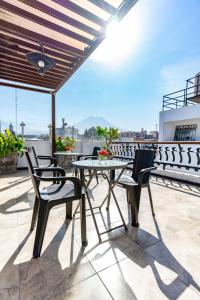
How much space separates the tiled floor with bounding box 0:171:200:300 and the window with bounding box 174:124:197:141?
8893 millimetres

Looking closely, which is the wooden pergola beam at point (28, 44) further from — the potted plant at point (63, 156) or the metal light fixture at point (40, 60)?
the potted plant at point (63, 156)

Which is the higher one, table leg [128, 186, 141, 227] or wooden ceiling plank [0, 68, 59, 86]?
wooden ceiling plank [0, 68, 59, 86]

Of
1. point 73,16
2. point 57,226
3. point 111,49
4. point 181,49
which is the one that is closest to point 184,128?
point 181,49

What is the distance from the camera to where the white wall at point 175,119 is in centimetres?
882

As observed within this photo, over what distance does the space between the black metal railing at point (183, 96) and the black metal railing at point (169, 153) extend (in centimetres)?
492

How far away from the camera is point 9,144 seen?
4449 mm

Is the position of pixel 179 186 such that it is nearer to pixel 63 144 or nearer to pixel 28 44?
pixel 63 144

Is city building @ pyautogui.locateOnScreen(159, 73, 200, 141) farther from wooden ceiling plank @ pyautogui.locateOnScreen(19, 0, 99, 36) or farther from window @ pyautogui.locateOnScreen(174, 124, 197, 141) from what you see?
wooden ceiling plank @ pyautogui.locateOnScreen(19, 0, 99, 36)

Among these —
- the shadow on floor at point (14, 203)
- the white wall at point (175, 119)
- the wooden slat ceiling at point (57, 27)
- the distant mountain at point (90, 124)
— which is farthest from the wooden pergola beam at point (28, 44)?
the white wall at point (175, 119)

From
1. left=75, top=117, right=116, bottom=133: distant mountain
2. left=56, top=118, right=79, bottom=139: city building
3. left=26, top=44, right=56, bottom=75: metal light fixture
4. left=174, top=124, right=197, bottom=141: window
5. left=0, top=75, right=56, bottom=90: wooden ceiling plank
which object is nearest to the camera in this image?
left=26, top=44, right=56, bottom=75: metal light fixture

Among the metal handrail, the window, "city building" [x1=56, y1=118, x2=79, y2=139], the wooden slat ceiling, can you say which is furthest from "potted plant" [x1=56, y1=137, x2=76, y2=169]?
the window

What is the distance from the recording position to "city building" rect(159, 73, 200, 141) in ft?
29.2

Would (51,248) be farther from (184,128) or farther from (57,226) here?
(184,128)

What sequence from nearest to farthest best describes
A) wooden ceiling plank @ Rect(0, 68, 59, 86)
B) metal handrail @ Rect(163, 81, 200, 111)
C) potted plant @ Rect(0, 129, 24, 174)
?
wooden ceiling plank @ Rect(0, 68, 59, 86) < potted plant @ Rect(0, 129, 24, 174) < metal handrail @ Rect(163, 81, 200, 111)
